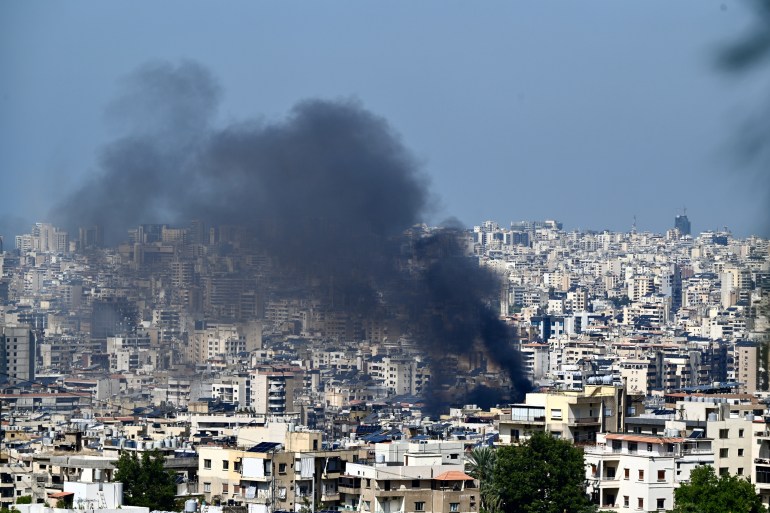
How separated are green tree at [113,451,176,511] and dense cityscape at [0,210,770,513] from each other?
181 millimetres

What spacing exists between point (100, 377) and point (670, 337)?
890 inches

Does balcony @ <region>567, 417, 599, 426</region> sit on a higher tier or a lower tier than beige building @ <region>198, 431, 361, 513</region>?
higher

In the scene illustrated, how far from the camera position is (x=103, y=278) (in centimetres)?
6391

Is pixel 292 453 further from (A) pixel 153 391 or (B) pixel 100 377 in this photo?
(B) pixel 100 377

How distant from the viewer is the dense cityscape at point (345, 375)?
14.9 metres

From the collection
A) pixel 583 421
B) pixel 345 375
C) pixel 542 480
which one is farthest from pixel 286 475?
pixel 345 375

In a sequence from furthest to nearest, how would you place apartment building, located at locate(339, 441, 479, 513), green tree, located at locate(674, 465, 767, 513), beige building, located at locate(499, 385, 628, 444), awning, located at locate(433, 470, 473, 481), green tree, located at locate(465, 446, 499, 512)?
beige building, located at locate(499, 385, 628, 444)
green tree, located at locate(465, 446, 499, 512)
awning, located at locate(433, 470, 473, 481)
apartment building, located at locate(339, 441, 479, 513)
green tree, located at locate(674, 465, 767, 513)

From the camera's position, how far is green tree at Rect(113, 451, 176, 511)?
15.0 metres

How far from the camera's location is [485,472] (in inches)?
574

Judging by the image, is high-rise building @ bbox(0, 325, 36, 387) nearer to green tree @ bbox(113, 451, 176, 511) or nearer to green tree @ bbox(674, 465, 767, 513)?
green tree @ bbox(113, 451, 176, 511)

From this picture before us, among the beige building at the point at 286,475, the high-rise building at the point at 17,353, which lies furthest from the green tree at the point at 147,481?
the high-rise building at the point at 17,353

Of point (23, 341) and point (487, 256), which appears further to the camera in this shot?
point (487, 256)

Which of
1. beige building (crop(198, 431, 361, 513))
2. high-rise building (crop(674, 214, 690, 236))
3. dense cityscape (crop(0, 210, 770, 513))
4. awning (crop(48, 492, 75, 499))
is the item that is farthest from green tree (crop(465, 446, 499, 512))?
high-rise building (crop(674, 214, 690, 236))

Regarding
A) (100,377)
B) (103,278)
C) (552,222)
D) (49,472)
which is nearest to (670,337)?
(103,278)
